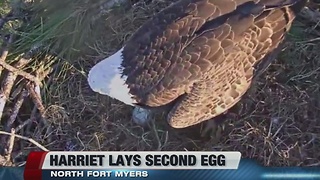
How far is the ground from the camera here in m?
1.59

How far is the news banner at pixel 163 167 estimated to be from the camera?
156cm

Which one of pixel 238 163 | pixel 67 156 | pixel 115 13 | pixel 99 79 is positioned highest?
pixel 115 13

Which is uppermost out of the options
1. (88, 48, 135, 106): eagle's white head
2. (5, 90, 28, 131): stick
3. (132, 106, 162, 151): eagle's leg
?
(88, 48, 135, 106): eagle's white head

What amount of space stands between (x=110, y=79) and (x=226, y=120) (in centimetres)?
33

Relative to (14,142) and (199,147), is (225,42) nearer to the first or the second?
(199,147)

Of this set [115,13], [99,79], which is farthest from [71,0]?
[99,79]

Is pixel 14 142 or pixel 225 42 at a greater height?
pixel 225 42

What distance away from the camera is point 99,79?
160 centimetres

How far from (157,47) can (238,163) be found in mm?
368

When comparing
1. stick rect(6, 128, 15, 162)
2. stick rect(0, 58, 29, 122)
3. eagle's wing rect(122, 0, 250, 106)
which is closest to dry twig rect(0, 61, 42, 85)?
stick rect(0, 58, 29, 122)

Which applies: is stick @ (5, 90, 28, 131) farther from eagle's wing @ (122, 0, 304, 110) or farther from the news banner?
eagle's wing @ (122, 0, 304, 110)

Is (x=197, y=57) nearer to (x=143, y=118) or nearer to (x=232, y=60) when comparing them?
(x=232, y=60)

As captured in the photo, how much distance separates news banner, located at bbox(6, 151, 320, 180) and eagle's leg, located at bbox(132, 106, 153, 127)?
0.09 meters

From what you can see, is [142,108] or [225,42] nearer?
[225,42]
